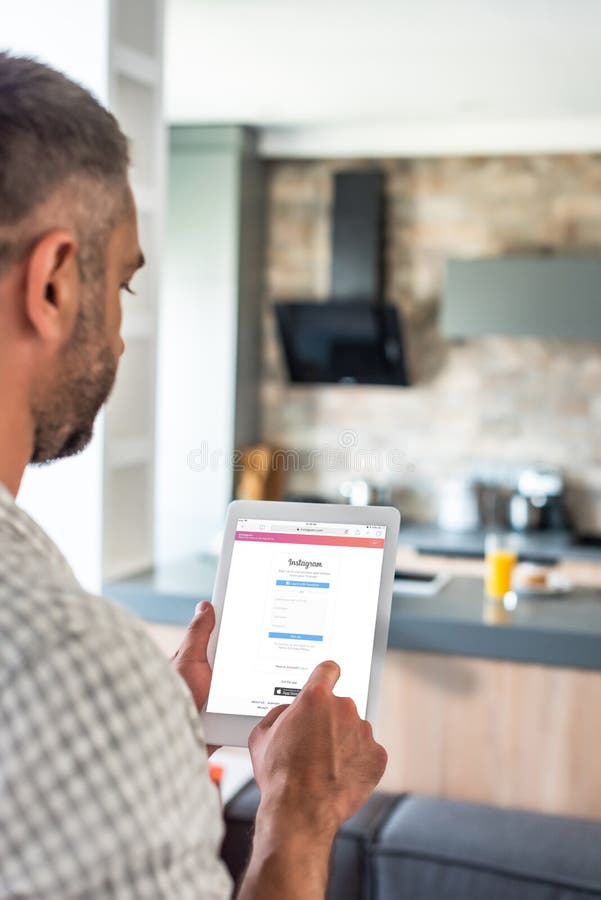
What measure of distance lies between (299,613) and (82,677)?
0.52 metres

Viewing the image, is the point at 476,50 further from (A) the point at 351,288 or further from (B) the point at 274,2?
(A) the point at 351,288

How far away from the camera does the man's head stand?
2.09 feet

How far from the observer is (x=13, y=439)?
0.67m

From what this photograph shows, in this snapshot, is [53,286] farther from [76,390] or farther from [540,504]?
[540,504]

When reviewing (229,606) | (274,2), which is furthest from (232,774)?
(274,2)

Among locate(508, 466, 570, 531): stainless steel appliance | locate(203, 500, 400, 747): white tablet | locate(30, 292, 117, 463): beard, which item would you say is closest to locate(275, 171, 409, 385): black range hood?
locate(508, 466, 570, 531): stainless steel appliance

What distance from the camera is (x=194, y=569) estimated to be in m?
2.90

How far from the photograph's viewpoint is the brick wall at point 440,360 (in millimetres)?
4488

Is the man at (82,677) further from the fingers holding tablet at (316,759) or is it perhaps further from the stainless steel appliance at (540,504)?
the stainless steel appliance at (540,504)

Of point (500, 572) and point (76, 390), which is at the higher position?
point (76, 390)


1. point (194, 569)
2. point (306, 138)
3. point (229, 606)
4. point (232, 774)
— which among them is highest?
point (306, 138)

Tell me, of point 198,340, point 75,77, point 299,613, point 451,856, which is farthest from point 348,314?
point 299,613

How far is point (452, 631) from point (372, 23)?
5.83 feet

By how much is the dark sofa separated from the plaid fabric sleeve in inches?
60.9
